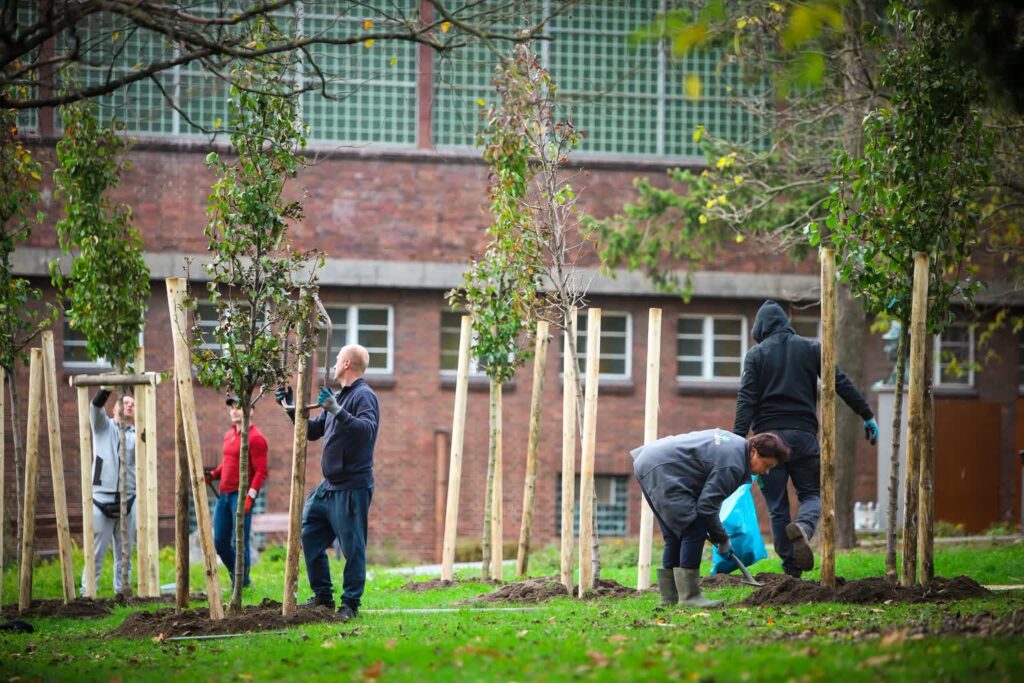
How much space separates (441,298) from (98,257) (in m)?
10.6

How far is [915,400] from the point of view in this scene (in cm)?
1040

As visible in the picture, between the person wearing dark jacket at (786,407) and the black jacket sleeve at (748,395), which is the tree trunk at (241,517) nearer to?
the person wearing dark jacket at (786,407)

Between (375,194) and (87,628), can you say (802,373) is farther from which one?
(375,194)

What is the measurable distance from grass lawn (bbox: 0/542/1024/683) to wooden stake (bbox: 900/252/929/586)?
0.76 metres

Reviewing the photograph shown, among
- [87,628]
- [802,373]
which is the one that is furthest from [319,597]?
[802,373]

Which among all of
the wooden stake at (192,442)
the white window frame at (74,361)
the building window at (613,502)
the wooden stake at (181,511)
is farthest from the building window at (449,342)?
the wooden stake at (192,442)

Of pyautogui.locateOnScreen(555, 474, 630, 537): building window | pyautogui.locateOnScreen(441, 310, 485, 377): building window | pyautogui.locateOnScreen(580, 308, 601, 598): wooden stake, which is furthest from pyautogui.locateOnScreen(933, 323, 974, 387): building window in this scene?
pyautogui.locateOnScreen(580, 308, 601, 598): wooden stake

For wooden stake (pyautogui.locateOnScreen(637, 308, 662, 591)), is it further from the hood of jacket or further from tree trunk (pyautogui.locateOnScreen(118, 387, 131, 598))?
tree trunk (pyautogui.locateOnScreen(118, 387, 131, 598))

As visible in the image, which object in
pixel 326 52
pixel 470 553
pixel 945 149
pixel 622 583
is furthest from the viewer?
pixel 326 52

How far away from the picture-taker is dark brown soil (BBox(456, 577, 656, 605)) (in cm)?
1195

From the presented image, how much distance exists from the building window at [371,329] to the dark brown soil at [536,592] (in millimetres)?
11864

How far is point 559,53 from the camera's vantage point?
2427 centimetres

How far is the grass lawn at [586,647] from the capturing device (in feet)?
22.6

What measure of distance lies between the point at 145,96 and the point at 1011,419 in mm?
16710
